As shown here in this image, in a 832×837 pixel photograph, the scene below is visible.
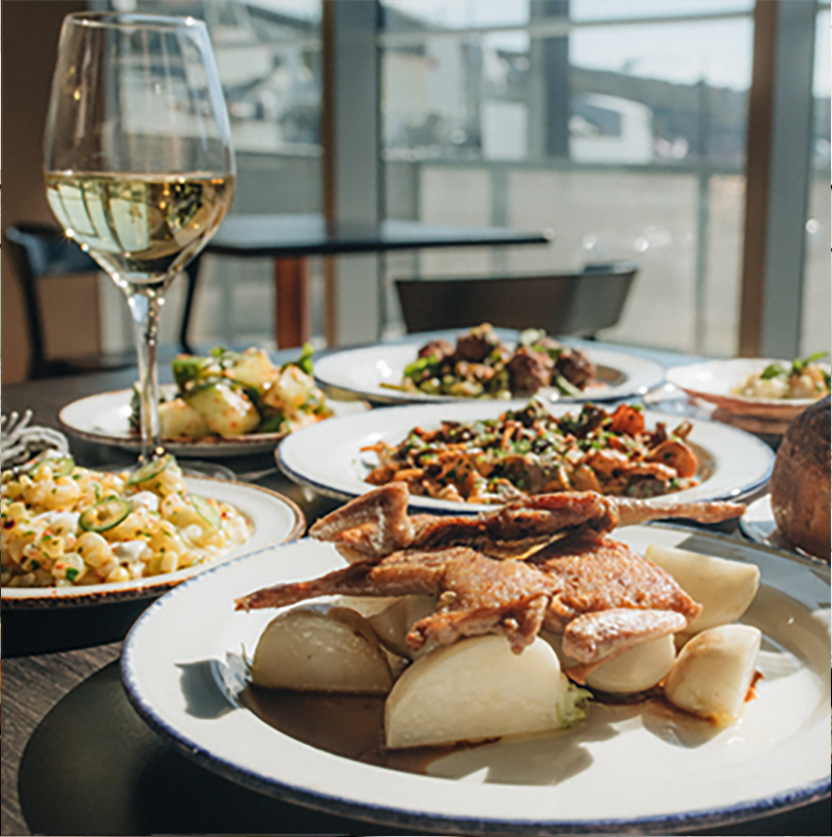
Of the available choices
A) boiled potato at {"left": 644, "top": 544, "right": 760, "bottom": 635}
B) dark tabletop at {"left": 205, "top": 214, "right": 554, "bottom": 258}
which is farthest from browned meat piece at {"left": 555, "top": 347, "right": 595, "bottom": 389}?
dark tabletop at {"left": 205, "top": 214, "right": 554, "bottom": 258}

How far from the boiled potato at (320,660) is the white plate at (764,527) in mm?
406

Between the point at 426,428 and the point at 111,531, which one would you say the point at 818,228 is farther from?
the point at 111,531

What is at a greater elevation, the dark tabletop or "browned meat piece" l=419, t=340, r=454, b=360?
the dark tabletop

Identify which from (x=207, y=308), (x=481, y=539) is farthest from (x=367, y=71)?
(x=481, y=539)

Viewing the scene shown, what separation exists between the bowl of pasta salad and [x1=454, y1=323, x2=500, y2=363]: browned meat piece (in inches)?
34.4

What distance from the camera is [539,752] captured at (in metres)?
0.57

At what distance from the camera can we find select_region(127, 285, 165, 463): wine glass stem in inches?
43.4

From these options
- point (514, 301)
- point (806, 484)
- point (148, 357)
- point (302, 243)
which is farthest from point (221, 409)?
point (302, 243)

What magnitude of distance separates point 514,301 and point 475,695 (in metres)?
2.42

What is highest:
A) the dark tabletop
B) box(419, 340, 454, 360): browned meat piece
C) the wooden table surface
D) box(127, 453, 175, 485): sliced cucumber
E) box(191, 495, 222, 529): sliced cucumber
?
the dark tabletop

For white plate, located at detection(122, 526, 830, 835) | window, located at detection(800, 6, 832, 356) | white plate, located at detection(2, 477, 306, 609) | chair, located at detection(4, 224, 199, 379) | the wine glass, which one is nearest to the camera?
white plate, located at detection(122, 526, 830, 835)

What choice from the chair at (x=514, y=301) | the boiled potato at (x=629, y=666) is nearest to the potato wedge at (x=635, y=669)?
the boiled potato at (x=629, y=666)

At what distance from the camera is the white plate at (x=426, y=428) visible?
1058mm

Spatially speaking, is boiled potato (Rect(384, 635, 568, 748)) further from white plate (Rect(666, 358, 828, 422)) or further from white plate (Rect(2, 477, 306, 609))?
white plate (Rect(666, 358, 828, 422))
